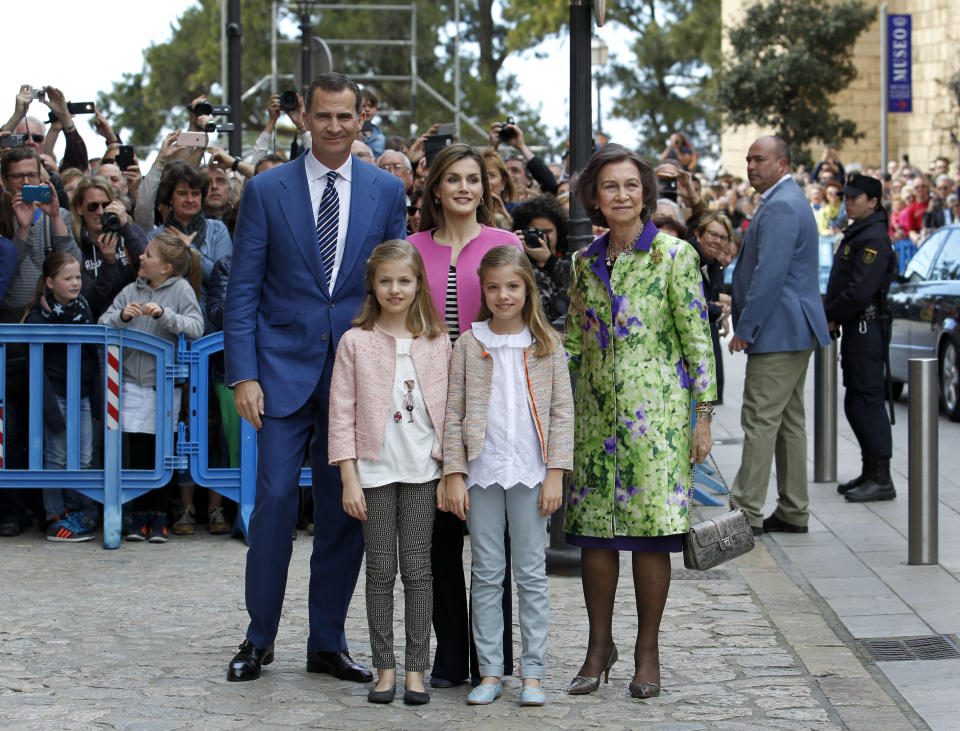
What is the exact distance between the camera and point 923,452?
24.4ft

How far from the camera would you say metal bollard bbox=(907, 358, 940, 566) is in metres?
7.40

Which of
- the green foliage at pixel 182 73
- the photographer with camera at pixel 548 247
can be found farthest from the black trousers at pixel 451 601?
the green foliage at pixel 182 73

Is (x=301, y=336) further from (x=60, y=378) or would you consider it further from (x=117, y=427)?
(x=60, y=378)

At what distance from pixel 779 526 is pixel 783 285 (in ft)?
4.66

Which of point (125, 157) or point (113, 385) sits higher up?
point (125, 157)

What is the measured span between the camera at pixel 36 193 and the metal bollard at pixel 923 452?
4840 mm

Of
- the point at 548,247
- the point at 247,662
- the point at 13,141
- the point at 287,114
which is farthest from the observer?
the point at 287,114

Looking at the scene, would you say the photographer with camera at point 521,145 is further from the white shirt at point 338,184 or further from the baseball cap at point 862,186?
the white shirt at point 338,184

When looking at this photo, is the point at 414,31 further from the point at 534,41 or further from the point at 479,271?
the point at 479,271

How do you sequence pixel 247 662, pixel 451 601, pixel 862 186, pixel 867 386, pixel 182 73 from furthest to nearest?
pixel 182 73 < pixel 862 186 < pixel 867 386 < pixel 247 662 < pixel 451 601

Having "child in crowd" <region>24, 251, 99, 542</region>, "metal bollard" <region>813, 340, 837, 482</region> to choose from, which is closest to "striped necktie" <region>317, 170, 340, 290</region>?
"child in crowd" <region>24, 251, 99, 542</region>

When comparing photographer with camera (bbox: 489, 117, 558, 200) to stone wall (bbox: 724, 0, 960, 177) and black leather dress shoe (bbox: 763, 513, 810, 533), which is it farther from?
stone wall (bbox: 724, 0, 960, 177)

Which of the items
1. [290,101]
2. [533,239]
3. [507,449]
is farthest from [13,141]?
[507,449]

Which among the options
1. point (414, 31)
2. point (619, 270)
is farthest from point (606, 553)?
point (414, 31)
